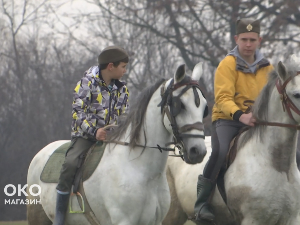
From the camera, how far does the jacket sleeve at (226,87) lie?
752 cm

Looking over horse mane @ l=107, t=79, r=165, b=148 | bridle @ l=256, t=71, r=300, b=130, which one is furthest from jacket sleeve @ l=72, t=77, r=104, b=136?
bridle @ l=256, t=71, r=300, b=130

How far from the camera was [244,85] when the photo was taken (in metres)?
7.70

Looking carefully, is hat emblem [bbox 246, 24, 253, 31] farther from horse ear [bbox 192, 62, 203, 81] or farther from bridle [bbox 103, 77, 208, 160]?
bridle [bbox 103, 77, 208, 160]

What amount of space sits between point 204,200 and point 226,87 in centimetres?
131

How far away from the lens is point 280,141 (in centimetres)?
704

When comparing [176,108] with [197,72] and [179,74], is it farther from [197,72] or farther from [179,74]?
[197,72]

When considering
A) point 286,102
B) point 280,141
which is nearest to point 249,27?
point 286,102

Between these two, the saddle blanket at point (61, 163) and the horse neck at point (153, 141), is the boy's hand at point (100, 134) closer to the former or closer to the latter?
the saddle blanket at point (61, 163)

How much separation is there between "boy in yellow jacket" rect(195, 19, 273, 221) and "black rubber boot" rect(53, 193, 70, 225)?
4.96ft

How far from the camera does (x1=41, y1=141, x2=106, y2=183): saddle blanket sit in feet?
23.3

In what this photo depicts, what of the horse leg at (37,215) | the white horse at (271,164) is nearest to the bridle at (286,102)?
the white horse at (271,164)

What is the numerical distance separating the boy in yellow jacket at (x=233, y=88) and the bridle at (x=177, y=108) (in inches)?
41.7

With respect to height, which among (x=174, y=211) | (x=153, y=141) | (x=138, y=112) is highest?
(x=138, y=112)

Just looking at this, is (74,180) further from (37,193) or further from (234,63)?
(234,63)
